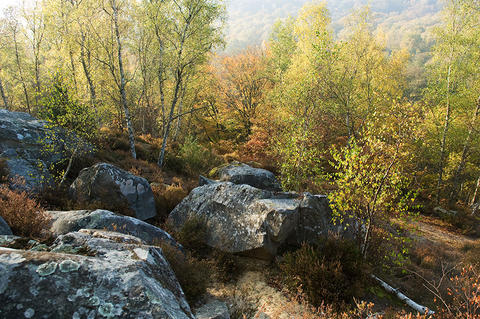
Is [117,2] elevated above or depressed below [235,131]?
above

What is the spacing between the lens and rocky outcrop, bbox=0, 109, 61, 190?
872cm

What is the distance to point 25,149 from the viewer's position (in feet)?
31.9

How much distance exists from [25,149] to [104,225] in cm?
644

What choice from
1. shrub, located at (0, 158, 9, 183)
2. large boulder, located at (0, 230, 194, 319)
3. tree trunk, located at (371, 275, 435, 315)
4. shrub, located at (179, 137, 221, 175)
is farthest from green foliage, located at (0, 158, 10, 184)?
tree trunk, located at (371, 275, 435, 315)

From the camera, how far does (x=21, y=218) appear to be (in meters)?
5.37

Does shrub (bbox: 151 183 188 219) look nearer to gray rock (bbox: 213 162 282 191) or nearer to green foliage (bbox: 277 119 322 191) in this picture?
gray rock (bbox: 213 162 282 191)

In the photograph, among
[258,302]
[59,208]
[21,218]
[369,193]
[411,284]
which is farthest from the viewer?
[59,208]

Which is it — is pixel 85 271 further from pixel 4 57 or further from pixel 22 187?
pixel 4 57

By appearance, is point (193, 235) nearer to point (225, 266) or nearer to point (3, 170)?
point (225, 266)

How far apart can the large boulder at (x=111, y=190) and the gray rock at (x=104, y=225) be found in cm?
207

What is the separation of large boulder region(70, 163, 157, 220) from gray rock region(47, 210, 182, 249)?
207 centimetres

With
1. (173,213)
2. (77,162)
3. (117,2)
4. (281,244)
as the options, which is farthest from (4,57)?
(281,244)

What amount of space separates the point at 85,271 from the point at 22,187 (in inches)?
302

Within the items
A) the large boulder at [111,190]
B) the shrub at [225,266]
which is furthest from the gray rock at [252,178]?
the shrub at [225,266]
